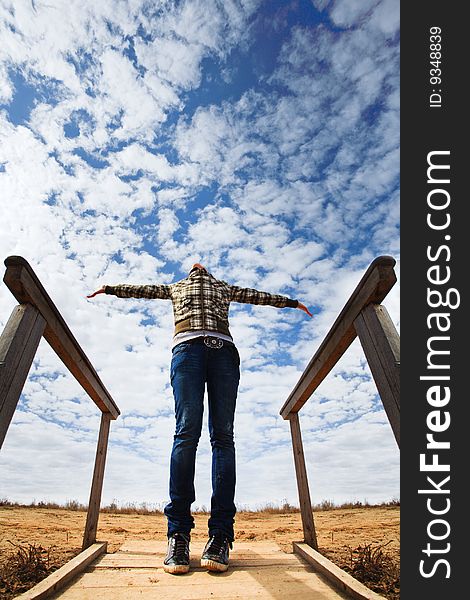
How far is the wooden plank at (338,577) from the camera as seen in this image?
1.96 metres

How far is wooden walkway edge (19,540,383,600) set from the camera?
2.05m

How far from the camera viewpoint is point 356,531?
195 inches

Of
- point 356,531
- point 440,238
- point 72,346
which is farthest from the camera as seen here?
point 356,531

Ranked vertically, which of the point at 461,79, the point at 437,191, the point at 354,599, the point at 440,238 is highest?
the point at 461,79

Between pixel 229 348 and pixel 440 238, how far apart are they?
1432 millimetres

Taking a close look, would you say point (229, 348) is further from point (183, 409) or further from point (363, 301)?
point (363, 301)

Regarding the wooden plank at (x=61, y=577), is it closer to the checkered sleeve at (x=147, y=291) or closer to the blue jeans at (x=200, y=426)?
the blue jeans at (x=200, y=426)

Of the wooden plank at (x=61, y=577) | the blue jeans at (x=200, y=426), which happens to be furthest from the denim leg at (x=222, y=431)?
the wooden plank at (x=61, y=577)

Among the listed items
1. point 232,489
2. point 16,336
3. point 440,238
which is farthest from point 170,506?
point 440,238

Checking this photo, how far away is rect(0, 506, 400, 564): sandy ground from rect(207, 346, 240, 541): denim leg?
1.01 metres

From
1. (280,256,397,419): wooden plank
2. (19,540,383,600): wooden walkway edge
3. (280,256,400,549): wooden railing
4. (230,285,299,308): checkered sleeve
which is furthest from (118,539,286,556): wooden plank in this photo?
(230,285,299,308): checkered sleeve

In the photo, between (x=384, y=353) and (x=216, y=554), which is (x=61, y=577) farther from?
(x=384, y=353)

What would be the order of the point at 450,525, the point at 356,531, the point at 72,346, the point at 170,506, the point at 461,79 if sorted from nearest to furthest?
the point at 450,525 < the point at 461,79 < the point at 170,506 < the point at 72,346 < the point at 356,531

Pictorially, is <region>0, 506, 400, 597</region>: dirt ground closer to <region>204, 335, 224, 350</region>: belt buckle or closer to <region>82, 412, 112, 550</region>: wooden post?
<region>82, 412, 112, 550</region>: wooden post
